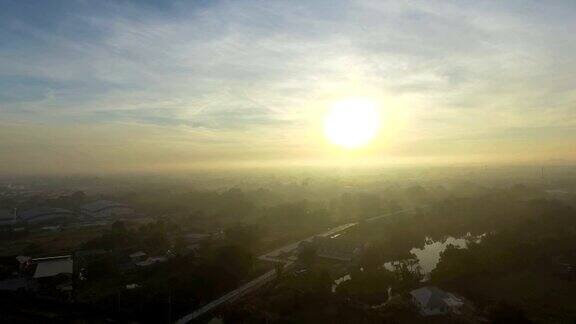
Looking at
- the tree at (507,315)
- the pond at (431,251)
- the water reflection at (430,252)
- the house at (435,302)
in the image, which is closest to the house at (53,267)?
the house at (435,302)

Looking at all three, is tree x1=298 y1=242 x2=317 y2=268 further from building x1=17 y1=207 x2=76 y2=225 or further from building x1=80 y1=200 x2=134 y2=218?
building x1=17 y1=207 x2=76 y2=225

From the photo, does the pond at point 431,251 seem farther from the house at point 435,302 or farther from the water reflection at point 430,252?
the house at point 435,302

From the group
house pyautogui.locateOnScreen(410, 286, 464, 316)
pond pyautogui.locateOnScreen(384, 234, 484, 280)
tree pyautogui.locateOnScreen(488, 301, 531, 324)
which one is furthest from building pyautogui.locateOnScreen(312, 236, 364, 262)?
tree pyautogui.locateOnScreen(488, 301, 531, 324)

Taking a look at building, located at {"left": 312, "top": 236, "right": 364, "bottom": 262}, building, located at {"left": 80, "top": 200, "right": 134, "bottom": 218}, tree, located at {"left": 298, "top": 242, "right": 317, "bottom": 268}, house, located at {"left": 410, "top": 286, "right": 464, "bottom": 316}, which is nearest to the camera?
house, located at {"left": 410, "top": 286, "right": 464, "bottom": 316}

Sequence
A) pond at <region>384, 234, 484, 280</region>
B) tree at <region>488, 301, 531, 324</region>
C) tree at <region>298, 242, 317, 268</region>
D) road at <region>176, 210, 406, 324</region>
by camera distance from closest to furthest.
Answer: tree at <region>488, 301, 531, 324</region> < road at <region>176, 210, 406, 324</region> < tree at <region>298, 242, 317, 268</region> < pond at <region>384, 234, 484, 280</region>

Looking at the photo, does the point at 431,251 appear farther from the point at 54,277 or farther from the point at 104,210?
the point at 104,210

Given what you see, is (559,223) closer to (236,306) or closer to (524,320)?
(524,320)

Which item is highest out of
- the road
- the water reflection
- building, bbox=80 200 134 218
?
building, bbox=80 200 134 218

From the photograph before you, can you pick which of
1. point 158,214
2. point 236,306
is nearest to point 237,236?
point 236,306

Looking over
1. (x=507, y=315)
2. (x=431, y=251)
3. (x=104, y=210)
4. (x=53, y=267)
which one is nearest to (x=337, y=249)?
(x=431, y=251)
